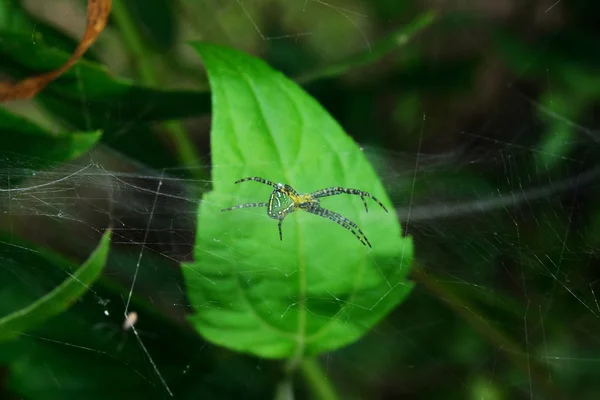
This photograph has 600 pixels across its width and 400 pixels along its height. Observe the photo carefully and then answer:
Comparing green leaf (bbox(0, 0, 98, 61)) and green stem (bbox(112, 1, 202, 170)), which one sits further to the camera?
green stem (bbox(112, 1, 202, 170))

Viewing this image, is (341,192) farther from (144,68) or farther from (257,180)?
(144,68)

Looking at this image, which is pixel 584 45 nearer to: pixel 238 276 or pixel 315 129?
pixel 315 129

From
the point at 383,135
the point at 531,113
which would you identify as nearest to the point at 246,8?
the point at 383,135

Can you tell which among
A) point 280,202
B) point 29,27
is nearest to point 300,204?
point 280,202

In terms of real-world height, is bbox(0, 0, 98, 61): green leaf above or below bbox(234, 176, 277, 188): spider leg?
above

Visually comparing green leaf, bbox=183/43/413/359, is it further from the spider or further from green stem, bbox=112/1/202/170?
green stem, bbox=112/1/202/170

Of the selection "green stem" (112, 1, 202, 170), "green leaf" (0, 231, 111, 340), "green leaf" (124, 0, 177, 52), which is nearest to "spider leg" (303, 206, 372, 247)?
"green leaf" (0, 231, 111, 340)

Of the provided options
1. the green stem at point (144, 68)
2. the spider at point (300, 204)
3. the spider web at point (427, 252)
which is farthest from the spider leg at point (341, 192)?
the green stem at point (144, 68)

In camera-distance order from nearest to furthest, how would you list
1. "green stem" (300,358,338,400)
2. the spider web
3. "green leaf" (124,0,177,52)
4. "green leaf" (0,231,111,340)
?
"green leaf" (0,231,111,340)
the spider web
"green stem" (300,358,338,400)
"green leaf" (124,0,177,52)
